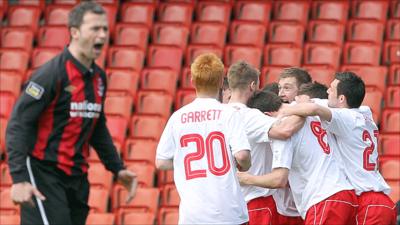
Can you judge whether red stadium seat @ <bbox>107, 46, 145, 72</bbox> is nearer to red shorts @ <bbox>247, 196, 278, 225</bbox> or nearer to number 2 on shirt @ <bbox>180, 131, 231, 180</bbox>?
red shorts @ <bbox>247, 196, 278, 225</bbox>

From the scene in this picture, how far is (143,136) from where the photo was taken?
14.1m

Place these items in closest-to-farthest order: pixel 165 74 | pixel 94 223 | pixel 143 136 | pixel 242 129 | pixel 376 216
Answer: pixel 242 129 < pixel 376 216 < pixel 94 223 < pixel 143 136 < pixel 165 74

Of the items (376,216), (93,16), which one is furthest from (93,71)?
(376,216)

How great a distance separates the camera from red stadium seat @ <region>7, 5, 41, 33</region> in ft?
54.1

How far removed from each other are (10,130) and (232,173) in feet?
5.10

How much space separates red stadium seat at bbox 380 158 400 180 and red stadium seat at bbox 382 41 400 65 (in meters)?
2.55

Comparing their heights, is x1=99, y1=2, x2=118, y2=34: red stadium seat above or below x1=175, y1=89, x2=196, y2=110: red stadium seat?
above

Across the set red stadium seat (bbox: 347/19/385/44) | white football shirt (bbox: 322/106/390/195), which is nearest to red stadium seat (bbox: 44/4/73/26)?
red stadium seat (bbox: 347/19/385/44)

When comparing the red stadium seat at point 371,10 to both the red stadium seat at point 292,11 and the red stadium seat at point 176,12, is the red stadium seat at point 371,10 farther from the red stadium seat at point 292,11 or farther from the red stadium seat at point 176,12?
the red stadium seat at point 176,12

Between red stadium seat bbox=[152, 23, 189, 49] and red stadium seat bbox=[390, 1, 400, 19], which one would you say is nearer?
red stadium seat bbox=[152, 23, 189, 49]

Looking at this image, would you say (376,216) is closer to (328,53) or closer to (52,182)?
(52,182)

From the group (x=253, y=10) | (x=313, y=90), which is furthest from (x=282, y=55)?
(x=313, y=90)

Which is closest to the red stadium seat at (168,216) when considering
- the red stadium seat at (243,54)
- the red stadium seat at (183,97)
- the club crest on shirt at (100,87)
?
the red stadium seat at (183,97)

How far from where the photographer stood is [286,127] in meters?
8.16
